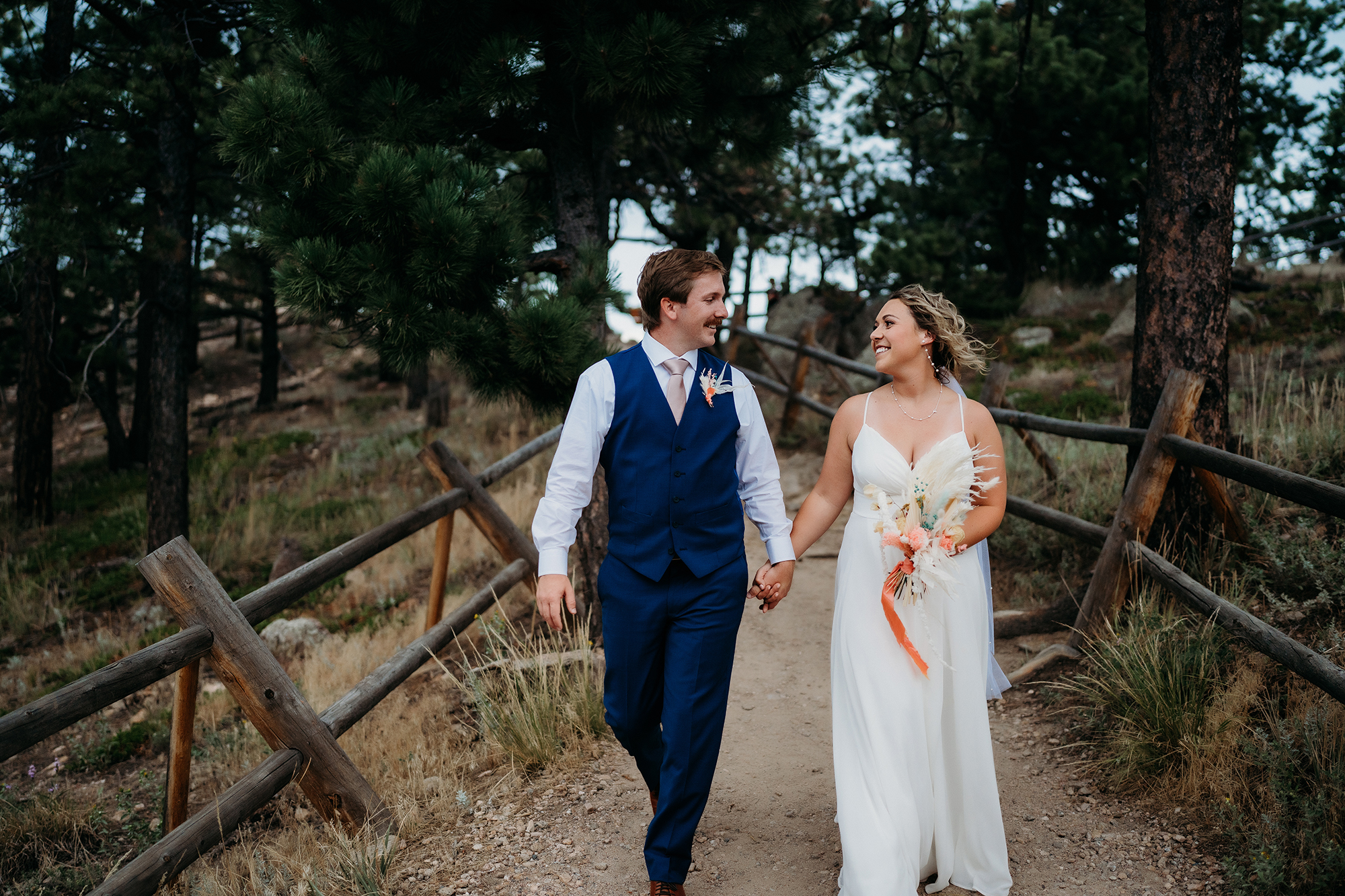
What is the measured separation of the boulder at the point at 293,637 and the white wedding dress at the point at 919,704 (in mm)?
4948

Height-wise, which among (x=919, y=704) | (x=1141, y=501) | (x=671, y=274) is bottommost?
(x=919, y=704)

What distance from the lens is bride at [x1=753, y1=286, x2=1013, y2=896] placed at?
107 inches

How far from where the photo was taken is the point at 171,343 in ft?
26.7

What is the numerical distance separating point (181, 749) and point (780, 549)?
2422 millimetres

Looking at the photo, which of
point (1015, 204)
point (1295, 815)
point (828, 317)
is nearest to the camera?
point (1295, 815)

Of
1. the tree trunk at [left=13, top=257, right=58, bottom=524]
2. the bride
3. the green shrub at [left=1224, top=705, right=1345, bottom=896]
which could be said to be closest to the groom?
the bride

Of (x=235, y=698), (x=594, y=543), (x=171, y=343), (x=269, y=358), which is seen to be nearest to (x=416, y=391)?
(x=269, y=358)

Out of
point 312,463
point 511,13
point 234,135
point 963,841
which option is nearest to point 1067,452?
point 963,841

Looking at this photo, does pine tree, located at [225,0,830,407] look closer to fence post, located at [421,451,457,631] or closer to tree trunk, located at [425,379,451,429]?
fence post, located at [421,451,457,631]

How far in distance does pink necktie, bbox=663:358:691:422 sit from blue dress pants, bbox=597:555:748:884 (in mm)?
502

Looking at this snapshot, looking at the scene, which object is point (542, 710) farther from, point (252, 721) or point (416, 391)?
point (416, 391)

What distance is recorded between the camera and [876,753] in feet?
8.91

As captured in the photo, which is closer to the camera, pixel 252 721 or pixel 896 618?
pixel 896 618

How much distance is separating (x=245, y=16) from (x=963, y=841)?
8149 mm
